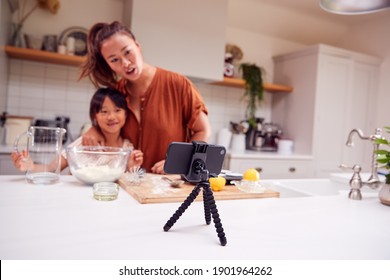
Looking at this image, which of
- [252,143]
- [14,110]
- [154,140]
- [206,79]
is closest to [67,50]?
[14,110]

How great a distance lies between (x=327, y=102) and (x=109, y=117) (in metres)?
2.38

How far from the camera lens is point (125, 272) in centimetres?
50

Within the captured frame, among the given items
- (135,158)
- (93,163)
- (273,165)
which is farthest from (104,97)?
(273,165)

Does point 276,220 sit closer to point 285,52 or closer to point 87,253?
point 87,253

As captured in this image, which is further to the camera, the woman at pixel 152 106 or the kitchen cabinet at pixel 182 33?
the kitchen cabinet at pixel 182 33

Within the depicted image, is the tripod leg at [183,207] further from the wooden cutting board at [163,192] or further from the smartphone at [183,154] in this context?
the wooden cutting board at [163,192]

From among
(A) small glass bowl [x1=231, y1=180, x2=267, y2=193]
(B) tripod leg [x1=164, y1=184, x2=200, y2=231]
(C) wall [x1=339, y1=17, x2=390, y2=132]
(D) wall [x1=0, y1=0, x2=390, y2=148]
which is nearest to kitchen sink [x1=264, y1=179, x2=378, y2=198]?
(A) small glass bowl [x1=231, y1=180, x2=267, y2=193]

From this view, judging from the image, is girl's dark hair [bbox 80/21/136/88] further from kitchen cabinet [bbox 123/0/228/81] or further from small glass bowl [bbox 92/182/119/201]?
kitchen cabinet [bbox 123/0/228/81]

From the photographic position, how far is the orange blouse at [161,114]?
1436mm

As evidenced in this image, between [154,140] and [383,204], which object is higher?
[154,140]

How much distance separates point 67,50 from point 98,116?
1.27 meters

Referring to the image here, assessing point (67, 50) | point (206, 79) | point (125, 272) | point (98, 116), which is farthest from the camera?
point (206, 79)

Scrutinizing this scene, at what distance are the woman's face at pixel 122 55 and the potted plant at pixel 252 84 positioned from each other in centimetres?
181

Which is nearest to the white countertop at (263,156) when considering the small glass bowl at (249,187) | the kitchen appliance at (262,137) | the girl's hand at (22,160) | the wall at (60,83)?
the kitchen appliance at (262,137)
